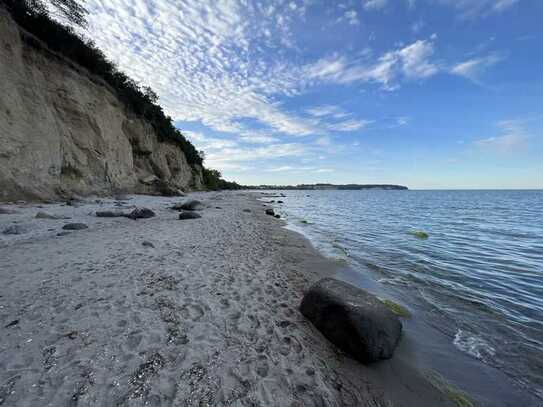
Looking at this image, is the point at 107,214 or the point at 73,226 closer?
the point at 73,226

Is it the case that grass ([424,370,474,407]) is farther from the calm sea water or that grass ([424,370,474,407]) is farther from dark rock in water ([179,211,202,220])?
dark rock in water ([179,211,202,220])

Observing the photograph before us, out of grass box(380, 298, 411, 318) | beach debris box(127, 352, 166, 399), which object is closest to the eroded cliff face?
beach debris box(127, 352, 166, 399)

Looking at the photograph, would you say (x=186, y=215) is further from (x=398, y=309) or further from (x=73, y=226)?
(x=398, y=309)

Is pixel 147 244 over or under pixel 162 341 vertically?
over

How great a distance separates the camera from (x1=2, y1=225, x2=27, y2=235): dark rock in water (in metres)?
7.06

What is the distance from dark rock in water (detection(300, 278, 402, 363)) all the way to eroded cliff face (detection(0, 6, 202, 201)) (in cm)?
1508

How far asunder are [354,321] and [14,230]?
10.2 meters

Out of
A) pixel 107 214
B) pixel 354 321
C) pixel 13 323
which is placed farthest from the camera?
pixel 107 214

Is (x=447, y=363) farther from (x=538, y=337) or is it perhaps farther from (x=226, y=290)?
(x=226, y=290)

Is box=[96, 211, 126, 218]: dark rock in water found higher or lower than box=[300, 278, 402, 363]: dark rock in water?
higher

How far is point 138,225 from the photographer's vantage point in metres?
10.4

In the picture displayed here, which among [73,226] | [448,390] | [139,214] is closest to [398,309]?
[448,390]

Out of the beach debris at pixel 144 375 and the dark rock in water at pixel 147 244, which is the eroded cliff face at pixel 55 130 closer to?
the dark rock in water at pixel 147 244

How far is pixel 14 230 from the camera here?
717cm
